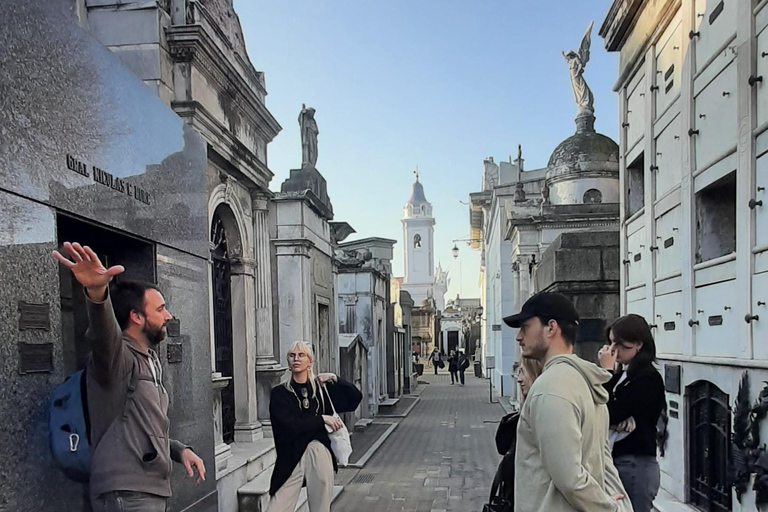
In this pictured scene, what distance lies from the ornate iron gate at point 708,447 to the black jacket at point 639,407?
2535 mm

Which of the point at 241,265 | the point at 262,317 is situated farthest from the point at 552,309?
the point at 262,317

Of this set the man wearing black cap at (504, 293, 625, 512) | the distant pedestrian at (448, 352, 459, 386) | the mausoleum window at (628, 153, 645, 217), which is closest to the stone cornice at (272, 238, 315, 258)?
the mausoleum window at (628, 153, 645, 217)

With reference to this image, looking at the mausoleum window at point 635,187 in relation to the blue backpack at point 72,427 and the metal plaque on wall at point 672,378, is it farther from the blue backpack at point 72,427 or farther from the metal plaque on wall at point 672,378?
the blue backpack at point 72,427

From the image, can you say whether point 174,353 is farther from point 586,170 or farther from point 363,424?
point 586,170

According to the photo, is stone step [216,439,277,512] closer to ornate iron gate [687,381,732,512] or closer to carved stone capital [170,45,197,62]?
carved stone capital [170,45,197,62]

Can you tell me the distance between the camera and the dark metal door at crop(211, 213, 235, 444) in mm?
7109

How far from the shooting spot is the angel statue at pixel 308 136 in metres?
12.4

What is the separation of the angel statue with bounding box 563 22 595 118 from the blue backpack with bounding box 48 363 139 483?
747 inches

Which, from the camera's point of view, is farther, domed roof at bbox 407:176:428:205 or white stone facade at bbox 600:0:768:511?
domed roof at bbox 407:176:428:205

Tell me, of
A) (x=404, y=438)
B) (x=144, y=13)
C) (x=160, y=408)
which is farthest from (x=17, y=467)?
(x=404, y=438)

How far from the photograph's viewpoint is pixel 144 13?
570cm

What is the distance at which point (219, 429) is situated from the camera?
6.95 meters

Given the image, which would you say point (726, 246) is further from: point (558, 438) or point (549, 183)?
point (549, 183)

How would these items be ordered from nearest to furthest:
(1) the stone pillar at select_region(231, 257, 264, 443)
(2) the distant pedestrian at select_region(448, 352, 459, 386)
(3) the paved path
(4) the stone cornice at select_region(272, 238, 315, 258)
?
(1) the stone pillar at select_region(231, 257, 264, 443) < (3) the paved path < (4) the stone cornice at select_region(272, 238, 315, 258) < (2) the distant pedestrian at select_region(448, 352, 459, 386)
